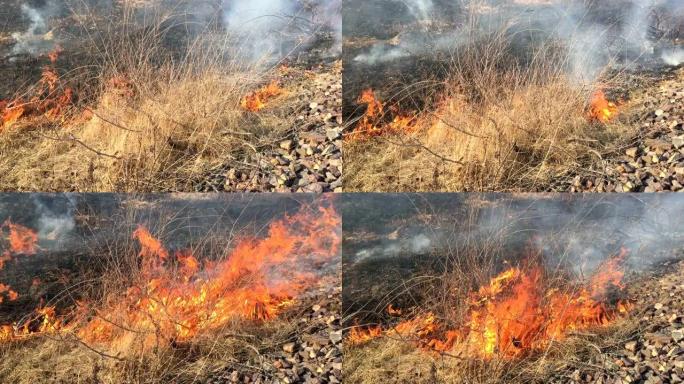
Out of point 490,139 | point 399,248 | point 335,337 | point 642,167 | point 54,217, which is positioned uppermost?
point 490,139

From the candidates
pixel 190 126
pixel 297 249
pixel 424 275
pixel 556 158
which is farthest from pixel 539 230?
pixel 190 126

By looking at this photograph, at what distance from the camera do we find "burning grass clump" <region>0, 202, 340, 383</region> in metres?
3.80

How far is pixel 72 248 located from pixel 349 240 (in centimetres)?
163

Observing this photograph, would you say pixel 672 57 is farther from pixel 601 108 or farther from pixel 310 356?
pixel 310 356

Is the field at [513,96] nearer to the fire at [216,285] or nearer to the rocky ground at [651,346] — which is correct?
the fire at [216,285]

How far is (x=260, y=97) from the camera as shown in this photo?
4035 millimetres

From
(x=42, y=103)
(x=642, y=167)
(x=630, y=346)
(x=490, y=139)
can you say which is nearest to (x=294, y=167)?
(x=490, y=139)

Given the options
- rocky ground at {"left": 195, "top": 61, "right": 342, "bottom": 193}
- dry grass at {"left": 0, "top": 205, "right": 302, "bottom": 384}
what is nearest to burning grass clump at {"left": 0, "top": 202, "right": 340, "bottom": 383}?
dry grass at {"left": 0, "top": 205, "right": 302, "bottom": 384}

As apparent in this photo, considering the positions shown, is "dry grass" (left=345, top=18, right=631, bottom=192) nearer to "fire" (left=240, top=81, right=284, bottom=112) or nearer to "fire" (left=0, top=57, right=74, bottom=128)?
"fire" (left=240, top=81, right=284, bottom=112)

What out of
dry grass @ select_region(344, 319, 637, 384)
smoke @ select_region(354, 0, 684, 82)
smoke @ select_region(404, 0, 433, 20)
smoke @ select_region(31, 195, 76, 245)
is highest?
smoke @ select_region(404, 0, 433, 20)

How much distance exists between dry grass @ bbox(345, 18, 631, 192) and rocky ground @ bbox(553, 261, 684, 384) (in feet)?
2.87

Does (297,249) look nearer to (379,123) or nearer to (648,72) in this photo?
(379,123)

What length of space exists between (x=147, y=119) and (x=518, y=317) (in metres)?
2.45

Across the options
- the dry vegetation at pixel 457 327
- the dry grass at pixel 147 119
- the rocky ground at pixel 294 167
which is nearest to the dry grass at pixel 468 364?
the dry vegetation at pixel 457 327
